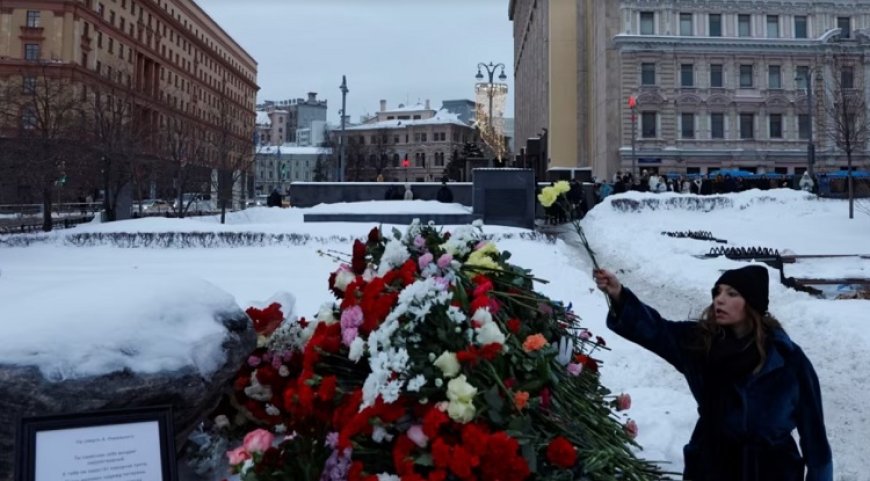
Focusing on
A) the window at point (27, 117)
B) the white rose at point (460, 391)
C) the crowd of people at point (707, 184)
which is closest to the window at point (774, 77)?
the crowd of people at point (707, 184)

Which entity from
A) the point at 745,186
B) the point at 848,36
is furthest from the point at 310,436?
the point at 848,36

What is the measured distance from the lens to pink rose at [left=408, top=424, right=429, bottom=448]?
2.81 metres

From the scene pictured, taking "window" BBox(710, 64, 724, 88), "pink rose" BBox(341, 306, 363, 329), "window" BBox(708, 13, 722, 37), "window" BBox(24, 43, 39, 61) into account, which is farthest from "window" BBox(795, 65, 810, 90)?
"window" BBox(24, 43, 39, 61)

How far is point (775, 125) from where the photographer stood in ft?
163

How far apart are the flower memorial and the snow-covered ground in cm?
79

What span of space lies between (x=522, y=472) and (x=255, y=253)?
1515 cm

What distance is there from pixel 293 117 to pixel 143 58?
84.9 meters

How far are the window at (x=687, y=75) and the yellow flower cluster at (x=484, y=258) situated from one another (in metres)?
49.3

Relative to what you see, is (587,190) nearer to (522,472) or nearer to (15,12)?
(522,472)

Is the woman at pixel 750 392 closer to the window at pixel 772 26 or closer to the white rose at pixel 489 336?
the white rose at pixel 489 336

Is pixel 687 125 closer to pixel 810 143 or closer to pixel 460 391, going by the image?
pixel 810 143

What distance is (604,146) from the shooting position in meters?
47.9

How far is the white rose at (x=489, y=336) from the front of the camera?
3.07 m

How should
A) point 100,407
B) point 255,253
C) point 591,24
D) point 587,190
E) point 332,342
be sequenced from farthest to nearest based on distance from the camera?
point 591,24, point 587,190, point 255,253, point 332,342, point 100,407
